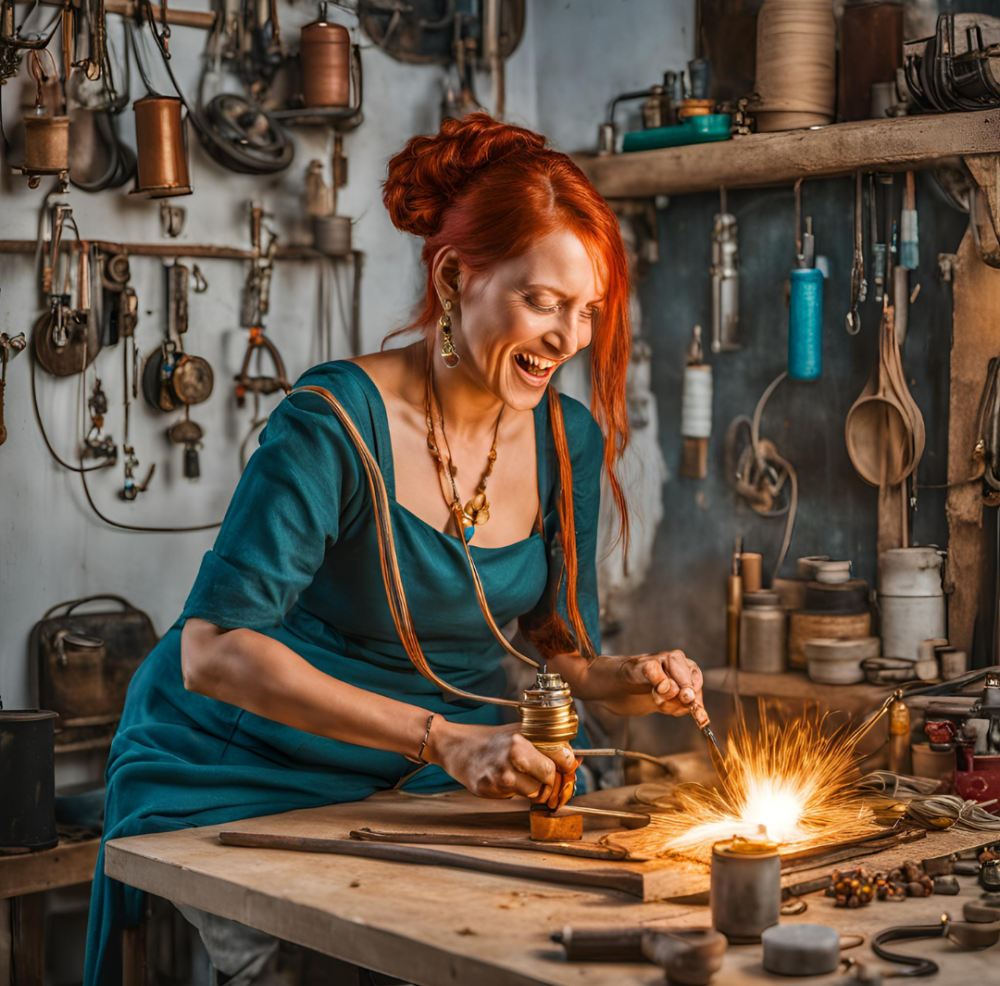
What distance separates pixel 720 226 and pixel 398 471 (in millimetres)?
1708

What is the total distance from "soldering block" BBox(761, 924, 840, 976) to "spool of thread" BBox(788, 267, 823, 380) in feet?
→ 7.25

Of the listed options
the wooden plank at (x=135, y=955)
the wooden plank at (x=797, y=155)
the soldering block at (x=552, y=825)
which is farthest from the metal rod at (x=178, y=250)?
the soldering block at (x=552, y=825)

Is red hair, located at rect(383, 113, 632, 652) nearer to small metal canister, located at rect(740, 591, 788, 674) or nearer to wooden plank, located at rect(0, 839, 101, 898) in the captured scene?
small metal canister, located at rect(740, 591, 788, 674)

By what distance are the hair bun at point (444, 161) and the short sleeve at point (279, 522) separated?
0.42 m

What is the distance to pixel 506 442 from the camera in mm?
2717

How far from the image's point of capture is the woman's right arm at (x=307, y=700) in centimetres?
219

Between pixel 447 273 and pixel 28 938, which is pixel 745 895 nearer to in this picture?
pixel 447 273

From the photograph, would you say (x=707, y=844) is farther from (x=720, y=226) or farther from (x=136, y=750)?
(x=720, y=226)

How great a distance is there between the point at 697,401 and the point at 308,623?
177 centimetres

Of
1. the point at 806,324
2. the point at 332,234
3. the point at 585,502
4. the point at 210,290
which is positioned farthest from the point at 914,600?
the point at 210,290

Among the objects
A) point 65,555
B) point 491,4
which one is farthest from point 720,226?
point 65,555

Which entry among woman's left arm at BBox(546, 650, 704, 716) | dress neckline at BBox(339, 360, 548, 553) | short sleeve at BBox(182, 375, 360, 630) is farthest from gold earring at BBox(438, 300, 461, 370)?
woman's left arm at BBox(546, 650, 704, 716)

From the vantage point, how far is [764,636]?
369 cm

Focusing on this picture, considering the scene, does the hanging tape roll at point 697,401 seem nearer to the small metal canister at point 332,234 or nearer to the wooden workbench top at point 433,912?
the small metal canister at point 332,234
